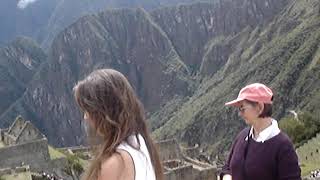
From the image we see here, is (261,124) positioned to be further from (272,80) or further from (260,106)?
(272,80)

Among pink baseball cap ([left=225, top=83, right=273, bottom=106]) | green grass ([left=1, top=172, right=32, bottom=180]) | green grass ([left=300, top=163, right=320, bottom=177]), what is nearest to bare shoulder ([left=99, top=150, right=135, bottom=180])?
pink baseball cap ([left=225, top=83, right=273, bottom=106])

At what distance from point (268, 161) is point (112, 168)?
2.76 m

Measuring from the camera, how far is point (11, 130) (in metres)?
33.2

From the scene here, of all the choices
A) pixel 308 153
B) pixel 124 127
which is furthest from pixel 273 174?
pixel 308 153

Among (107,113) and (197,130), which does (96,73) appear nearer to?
(107,113)

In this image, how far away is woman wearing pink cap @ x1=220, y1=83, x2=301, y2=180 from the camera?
773cm

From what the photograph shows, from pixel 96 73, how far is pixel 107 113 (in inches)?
15.8

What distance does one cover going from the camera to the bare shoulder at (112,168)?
561 centimetres

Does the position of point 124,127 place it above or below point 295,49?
above

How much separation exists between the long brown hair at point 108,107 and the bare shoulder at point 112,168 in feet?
0.27

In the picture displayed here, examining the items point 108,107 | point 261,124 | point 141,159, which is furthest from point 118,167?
point 261,124

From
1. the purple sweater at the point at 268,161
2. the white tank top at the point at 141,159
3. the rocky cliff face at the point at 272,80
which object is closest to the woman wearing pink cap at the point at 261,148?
the purple sweater at the point at 268,161

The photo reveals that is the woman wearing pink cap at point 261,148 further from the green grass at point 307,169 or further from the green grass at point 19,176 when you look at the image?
the green grass at point 307,169

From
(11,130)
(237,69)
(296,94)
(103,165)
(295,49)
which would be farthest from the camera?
(237,69)
